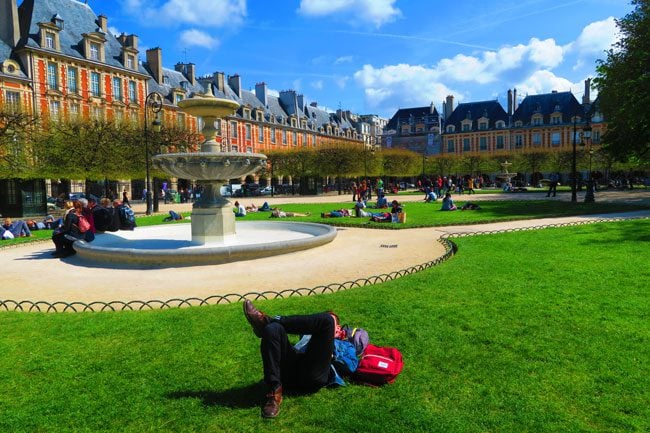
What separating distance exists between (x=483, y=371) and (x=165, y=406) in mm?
2773

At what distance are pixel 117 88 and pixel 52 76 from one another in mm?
6887

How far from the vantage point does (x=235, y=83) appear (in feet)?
222

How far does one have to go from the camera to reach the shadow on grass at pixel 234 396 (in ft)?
12.9

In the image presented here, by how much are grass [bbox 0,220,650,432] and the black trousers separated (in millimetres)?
148

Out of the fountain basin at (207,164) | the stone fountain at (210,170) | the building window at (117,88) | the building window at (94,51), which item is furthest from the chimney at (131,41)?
the fountain basin at (207,164)

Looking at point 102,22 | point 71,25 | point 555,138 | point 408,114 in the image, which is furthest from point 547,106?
point 71,25

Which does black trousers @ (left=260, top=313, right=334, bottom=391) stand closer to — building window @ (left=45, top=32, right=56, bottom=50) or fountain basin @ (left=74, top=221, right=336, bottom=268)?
fountain basin @ (left=74, top=221, right=336, bottom=268)

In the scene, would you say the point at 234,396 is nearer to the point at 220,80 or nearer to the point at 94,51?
the point at 94,51

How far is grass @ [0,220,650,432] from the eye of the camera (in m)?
3.62

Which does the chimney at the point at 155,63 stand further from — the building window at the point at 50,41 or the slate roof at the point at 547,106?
the slate roof at the point at 547,106

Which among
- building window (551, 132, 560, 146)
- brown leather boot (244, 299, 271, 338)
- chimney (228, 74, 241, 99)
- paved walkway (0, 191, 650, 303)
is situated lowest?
paved walkway (0, 191, 650, 303)

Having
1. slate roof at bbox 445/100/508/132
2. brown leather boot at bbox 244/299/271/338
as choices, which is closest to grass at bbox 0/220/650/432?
brown leather boot at bbox 244/299/271/338

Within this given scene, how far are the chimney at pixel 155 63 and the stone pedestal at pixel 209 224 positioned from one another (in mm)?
48666

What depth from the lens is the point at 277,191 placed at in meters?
54.0
